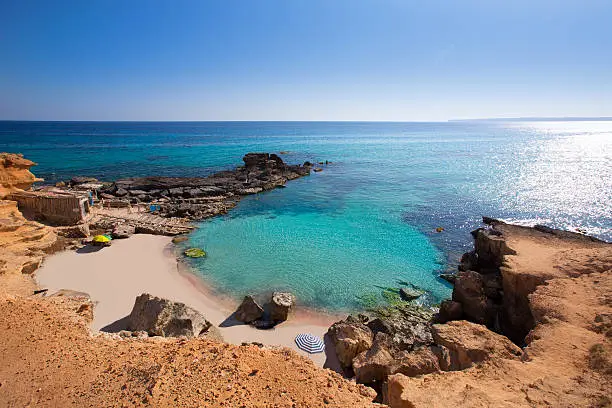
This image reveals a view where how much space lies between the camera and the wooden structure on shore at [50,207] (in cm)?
2258

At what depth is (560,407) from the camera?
21.1 ft

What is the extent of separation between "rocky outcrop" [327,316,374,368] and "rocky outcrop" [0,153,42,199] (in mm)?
25616

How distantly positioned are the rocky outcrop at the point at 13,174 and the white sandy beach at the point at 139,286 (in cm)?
836

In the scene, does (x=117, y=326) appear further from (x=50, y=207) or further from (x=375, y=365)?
(x=50, y=207)

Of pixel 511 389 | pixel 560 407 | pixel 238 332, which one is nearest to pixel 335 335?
pixel 238 332

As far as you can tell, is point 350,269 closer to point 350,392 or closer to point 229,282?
point 229,282

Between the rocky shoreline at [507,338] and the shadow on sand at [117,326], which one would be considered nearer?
the rocky shoreline at [507,338]

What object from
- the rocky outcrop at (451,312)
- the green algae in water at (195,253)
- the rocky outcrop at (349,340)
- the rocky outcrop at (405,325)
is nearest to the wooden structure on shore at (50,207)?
the green algae in water at (195,253)

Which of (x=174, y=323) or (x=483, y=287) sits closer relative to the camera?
(x=174, y=323)

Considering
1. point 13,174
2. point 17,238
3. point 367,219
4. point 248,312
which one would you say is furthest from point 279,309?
point 13,174

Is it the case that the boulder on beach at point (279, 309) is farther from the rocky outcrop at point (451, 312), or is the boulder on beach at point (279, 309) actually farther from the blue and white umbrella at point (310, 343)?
the rocky outcrop at point (451, 312)

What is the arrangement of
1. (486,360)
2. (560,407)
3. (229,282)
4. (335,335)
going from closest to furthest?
(560,407), (486,360), (335,335), (229,282)

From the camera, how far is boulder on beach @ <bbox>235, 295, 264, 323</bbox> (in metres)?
15.1

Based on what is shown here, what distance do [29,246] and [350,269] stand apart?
20300 millimetres
